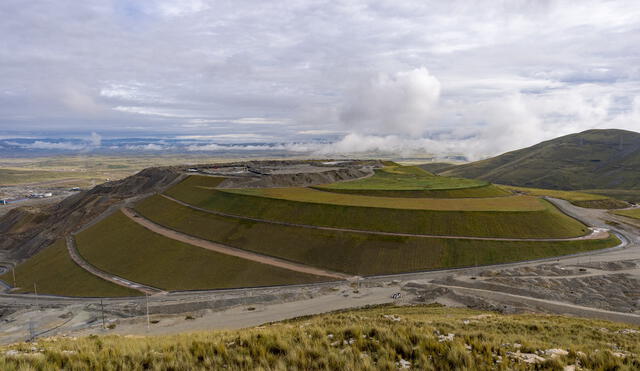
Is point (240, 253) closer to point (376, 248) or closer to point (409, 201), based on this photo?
point (376, 248)

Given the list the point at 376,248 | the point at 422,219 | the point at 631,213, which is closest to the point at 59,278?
the point at 376,248

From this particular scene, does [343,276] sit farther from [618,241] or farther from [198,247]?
[618,241]

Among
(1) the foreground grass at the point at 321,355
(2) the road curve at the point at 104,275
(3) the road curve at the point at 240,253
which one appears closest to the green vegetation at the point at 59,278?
(2) the road curve at the point at 104,275

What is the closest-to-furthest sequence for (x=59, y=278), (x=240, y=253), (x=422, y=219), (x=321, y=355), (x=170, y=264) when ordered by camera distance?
(x=321, y=355)
(x=170, y=264)
(x=240, y=253)
(x=59, y=278)
(x=422, y=219)

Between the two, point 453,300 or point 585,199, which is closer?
point 453,300

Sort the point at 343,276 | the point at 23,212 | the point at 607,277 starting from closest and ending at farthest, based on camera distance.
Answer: the point at 607,277 < the point at 343,276 < the point at 23,212

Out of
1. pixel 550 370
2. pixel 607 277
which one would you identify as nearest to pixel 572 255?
pixel 607 277
